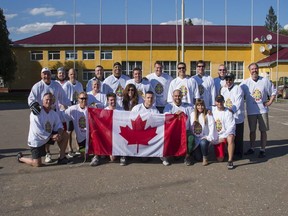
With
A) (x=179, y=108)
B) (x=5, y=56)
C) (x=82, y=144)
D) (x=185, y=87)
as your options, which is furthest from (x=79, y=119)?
(x=5, y=56)

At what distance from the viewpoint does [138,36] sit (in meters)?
43.9

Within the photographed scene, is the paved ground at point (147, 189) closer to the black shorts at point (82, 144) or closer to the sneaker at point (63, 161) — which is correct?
the sneaker at point (63, 161)

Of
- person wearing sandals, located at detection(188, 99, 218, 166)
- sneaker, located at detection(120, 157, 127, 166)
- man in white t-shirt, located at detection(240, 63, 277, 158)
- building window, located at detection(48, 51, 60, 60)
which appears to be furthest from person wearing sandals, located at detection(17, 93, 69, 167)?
building window, located at detection(48, 51, 60, 60)

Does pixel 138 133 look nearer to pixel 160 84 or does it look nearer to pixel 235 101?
pixel 160 84

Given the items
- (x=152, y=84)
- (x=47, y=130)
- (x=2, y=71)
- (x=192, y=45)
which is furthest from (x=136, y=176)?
(x=192, y=45)

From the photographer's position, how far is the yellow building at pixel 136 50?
137 feet

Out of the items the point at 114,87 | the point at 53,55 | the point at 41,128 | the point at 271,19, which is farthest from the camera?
the point at 271,19

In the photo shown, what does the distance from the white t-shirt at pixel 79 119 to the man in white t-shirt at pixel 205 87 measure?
256 cm

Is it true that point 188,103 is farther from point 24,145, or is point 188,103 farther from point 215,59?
point 215,59

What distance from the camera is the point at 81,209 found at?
4.73 m

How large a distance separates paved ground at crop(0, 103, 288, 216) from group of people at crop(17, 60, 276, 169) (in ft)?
1.33

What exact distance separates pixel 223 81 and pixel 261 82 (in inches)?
31.8

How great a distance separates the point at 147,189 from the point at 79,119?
269 centimetres

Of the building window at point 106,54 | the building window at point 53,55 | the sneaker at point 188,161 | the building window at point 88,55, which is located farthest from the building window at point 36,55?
the sneaker at point 188,161
